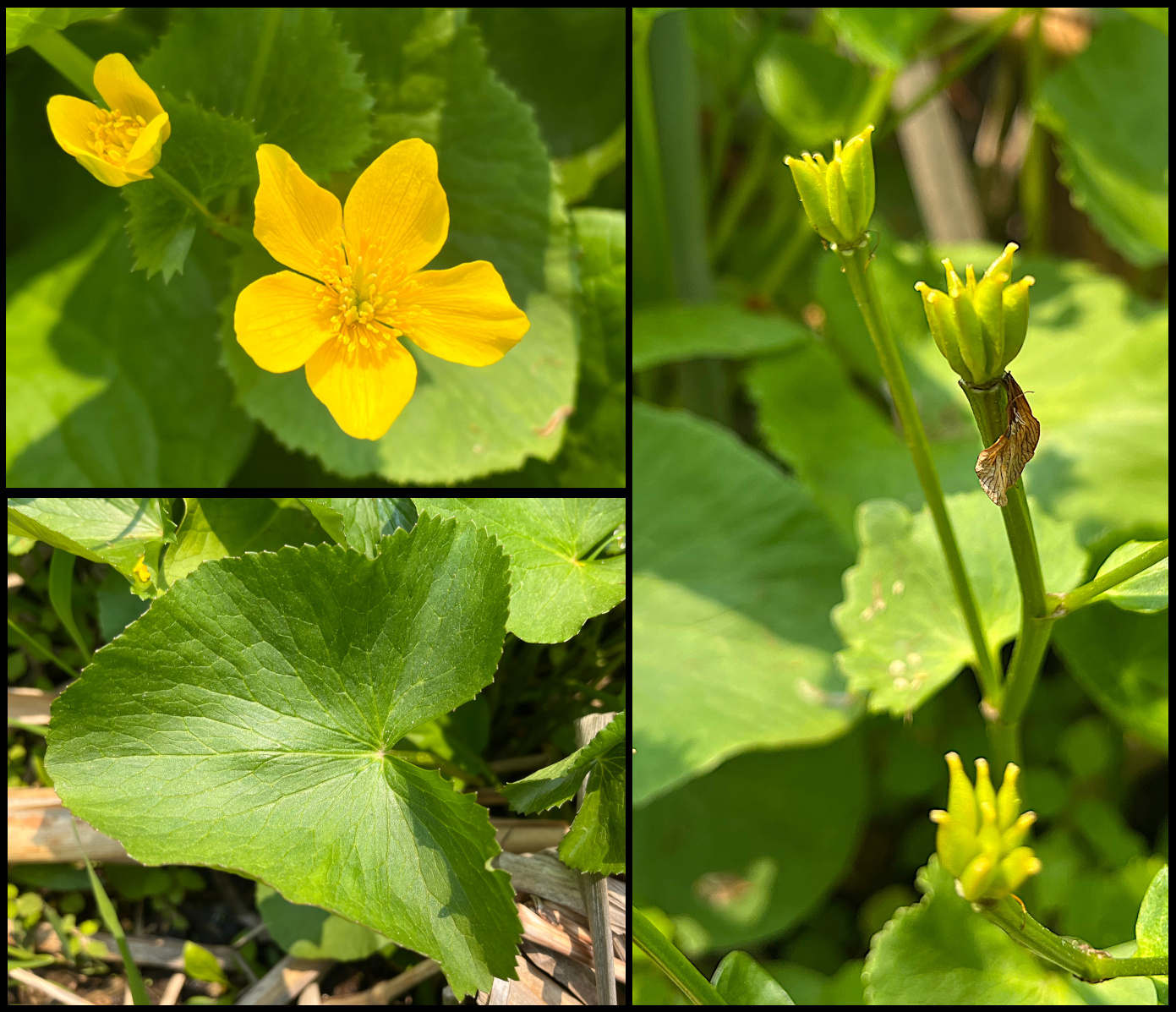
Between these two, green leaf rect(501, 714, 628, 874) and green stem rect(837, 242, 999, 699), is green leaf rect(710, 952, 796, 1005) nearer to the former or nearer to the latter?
green leaf rect(501, 714, 628, 874)

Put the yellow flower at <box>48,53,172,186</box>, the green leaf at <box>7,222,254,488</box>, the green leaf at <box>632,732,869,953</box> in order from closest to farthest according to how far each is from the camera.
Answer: the yellow flower at <box>48,53,172,186</box>, the green leaf at <box>7,222,254,488</box>, the green leaf at <box>632,732,869,953</box>

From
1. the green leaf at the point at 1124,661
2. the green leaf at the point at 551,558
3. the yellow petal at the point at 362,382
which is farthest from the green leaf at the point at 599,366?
the green leaf at the point at 1124,661

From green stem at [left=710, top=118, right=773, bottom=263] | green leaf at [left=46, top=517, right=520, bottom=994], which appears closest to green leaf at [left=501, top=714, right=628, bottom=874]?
green leaf at [left=46, top=517, right=520, bottom=994]

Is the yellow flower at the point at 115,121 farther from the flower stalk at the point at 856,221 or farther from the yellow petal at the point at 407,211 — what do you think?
the flower stalk at the point at 856,221

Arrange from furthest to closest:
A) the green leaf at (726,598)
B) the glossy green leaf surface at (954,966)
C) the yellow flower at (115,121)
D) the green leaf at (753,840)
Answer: the green leaf at (753,840) → the green leaf at (726,598) → the glossy green leaf surface at (954,966) → the yellow flower at (115,121)

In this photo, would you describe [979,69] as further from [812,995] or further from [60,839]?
[60,839]

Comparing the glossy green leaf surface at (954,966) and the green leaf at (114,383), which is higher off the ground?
the green leaf at (114,383)

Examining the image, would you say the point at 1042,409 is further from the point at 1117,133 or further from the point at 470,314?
the point at 470,314
